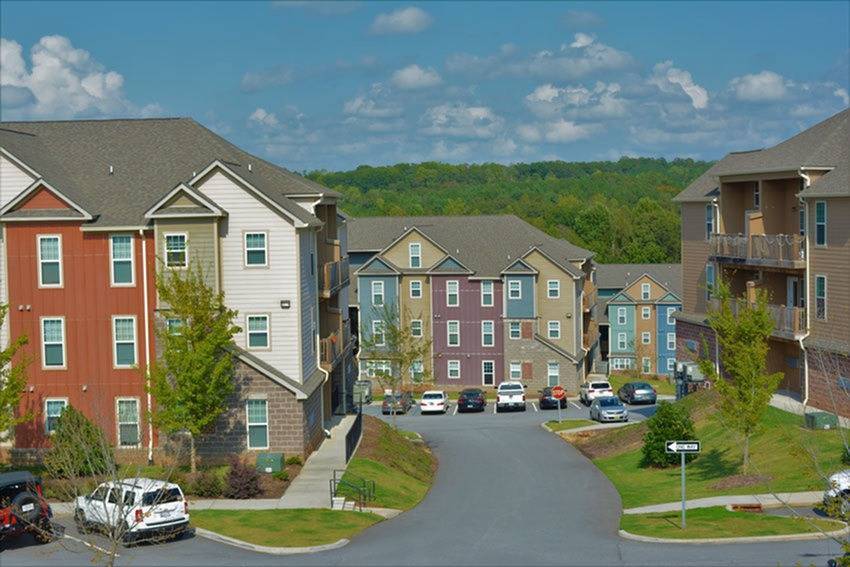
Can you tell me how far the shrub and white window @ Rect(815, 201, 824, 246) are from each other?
23373 mm

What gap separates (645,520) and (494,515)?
184 inches

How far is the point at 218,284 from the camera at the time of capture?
38094 millimetres

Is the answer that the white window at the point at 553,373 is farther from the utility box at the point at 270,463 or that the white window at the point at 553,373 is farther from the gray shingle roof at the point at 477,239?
the utility box at the point at 270,463

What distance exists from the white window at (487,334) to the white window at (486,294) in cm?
135

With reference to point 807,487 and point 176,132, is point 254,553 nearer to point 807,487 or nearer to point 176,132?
point 807,487

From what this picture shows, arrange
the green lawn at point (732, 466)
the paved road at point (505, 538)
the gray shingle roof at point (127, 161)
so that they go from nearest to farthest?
the paved road at point (505, 538), the green lawn at point (732, 466), the gray shingle roof at point (127, 161)

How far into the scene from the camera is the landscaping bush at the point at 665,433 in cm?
4122

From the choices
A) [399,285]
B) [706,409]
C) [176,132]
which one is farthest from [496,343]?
[176,132]

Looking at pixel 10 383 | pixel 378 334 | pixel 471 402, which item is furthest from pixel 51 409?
pixel 471 402

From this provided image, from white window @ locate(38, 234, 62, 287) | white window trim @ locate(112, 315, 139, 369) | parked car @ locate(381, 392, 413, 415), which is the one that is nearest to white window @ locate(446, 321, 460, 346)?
parked car @ locate(381, 392, 413, 415)

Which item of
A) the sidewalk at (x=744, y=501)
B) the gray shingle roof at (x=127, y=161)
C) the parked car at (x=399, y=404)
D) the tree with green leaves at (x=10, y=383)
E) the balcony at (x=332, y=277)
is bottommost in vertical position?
the parked car at (x=399, y=404)

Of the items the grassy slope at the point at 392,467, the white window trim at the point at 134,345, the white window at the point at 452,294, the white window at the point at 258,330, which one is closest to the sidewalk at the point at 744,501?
the grassy slope at the point at 392,467

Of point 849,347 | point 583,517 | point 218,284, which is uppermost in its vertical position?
point 218,284

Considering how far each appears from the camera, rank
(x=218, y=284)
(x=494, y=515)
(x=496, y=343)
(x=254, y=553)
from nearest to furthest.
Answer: (x=254, y=553)
(x=494, y=515)
(x=218, y=284)
(x=496, y=343)
